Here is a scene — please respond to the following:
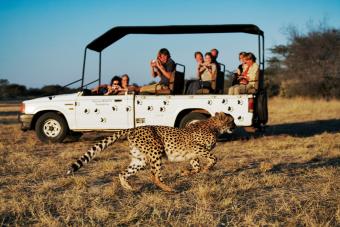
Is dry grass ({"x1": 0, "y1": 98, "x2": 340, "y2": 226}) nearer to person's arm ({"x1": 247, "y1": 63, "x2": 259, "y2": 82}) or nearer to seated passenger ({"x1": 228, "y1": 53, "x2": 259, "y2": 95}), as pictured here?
seated passenger ({"x1": 228, "y1": 53, "x2": 259, "y2": 95})

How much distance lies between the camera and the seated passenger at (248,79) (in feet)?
34.1

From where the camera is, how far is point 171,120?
33.9 ft

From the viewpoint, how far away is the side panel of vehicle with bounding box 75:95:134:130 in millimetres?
10375

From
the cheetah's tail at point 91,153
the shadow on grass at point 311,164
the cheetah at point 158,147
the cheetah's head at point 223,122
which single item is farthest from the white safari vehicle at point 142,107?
the cheetah's tail at point 91,153

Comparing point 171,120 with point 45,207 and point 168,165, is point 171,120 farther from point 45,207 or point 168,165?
point 45,207

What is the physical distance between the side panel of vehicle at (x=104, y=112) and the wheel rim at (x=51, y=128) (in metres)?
0.51

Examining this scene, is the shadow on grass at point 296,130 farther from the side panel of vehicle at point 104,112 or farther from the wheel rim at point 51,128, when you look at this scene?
the wheel rim at point 51,128

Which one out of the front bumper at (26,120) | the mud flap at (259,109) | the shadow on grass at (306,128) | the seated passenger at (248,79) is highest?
the seated passenger at (248,79)

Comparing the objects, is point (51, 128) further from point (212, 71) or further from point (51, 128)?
point (212, 71)

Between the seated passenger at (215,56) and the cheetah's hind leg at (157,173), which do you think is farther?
the seated passenger at (215,56)

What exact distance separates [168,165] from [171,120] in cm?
244

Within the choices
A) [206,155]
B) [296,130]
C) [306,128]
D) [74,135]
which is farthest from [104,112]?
[306,128]

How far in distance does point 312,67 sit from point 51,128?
19715mm

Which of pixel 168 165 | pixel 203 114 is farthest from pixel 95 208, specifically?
pixel 203 114
